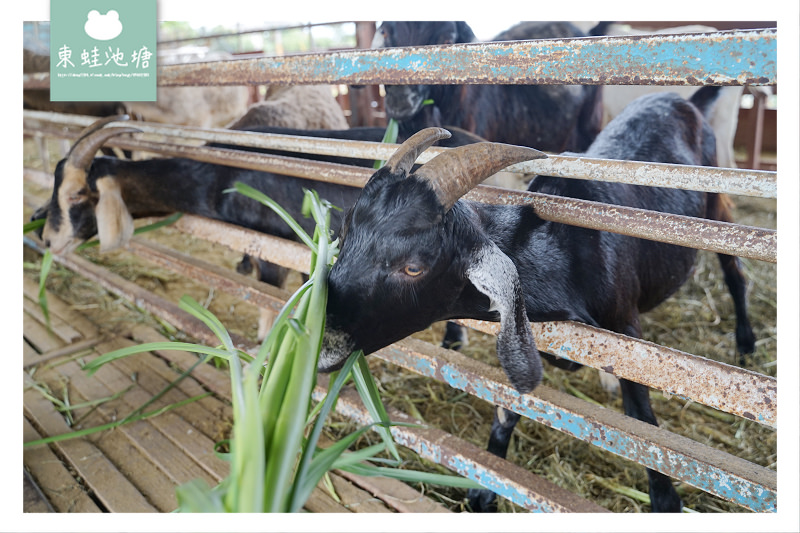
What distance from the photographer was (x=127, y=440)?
244 cm

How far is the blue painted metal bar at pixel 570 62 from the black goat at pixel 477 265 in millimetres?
206

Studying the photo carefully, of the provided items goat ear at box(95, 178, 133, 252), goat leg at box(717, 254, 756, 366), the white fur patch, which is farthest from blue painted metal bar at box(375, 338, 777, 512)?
goat leg at box(717, 254, 756, 366)

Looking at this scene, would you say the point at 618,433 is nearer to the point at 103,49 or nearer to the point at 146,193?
the point at 103,49

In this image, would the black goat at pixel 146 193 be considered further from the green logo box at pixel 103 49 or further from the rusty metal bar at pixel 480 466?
the green logo box at pixel 103 49

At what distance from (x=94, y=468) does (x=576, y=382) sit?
216cm

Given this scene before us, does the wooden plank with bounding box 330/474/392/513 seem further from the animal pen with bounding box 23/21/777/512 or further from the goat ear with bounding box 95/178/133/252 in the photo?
the goat ear with bounding box 95/178/133/252

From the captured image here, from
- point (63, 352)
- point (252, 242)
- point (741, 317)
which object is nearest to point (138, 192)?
point (252, 242)

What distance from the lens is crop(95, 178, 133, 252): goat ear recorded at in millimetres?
2900

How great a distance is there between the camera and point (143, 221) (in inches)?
133

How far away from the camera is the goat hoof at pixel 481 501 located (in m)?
2.16

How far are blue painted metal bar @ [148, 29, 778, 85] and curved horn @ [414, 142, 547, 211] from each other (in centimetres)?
24

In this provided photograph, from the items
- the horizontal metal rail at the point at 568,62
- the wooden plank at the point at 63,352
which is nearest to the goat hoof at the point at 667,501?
Result: the horizontal metal rail at the point at 568,62
